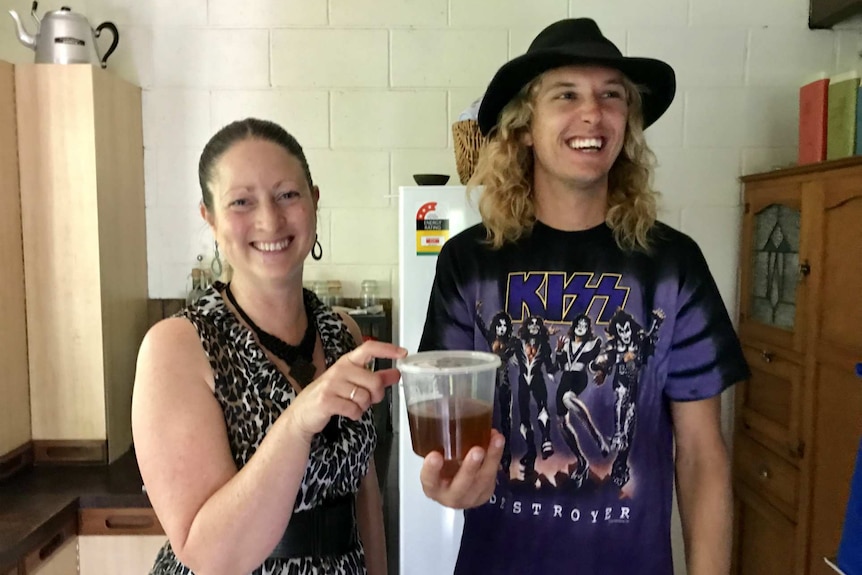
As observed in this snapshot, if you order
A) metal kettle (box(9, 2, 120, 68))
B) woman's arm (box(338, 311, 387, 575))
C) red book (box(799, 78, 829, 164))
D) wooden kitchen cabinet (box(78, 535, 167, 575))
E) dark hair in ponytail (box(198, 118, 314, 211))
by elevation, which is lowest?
wooden kitchen cabinet (box(78, 535, 167, 575))

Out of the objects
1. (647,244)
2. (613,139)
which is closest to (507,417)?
(647,244)

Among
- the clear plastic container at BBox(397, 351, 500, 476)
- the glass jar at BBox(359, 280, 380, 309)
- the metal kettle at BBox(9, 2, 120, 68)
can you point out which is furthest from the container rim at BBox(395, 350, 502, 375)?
the metal kettle at BBox(9, 2, 120, 68)

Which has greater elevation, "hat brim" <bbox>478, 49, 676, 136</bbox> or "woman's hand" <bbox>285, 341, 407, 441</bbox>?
"hat brim" <bbox>478, 49, 676, 136</bbox>

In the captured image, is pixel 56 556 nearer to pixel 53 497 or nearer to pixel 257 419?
pixel 53 497

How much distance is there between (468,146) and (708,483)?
114 cm

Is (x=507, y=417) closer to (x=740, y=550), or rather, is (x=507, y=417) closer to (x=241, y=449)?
(x=241, y=449)

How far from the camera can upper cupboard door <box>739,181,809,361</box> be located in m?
2.03

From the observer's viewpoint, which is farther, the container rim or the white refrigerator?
the white refrigerator

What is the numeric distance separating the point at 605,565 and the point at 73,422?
178 cm

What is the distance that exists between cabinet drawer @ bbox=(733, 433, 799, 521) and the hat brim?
139cm

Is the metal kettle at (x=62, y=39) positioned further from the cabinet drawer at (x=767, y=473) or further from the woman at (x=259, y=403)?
the cabinet drawer at (x=767, y=473)

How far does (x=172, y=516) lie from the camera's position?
2.92ft

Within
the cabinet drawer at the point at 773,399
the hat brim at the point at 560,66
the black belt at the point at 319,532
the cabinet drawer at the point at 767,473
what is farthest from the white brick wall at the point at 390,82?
the black belt at the point at 319,532

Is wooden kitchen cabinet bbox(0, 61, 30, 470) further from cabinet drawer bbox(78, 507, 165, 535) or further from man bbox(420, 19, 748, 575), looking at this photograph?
man bbox(420, 19, 748, 575)
